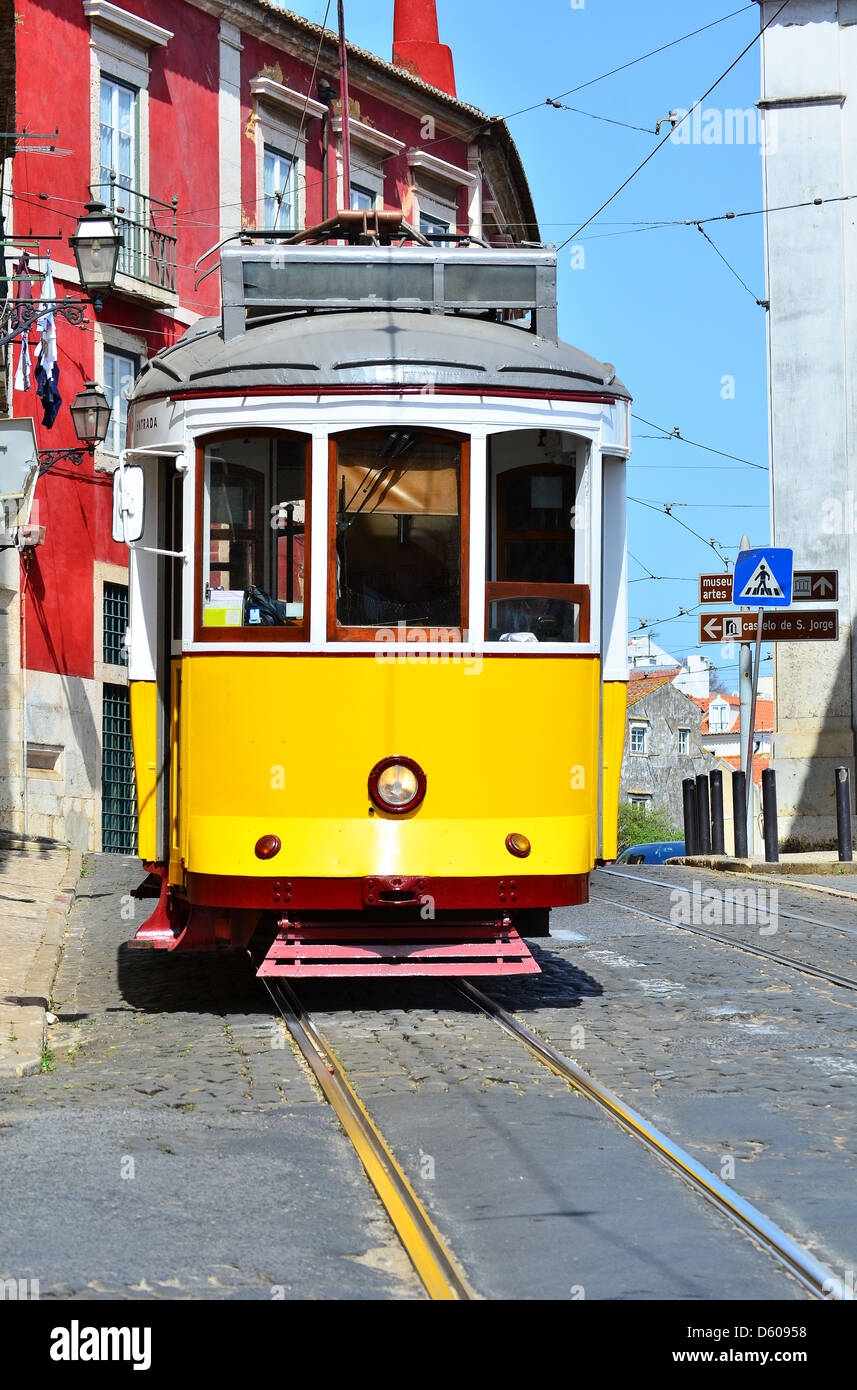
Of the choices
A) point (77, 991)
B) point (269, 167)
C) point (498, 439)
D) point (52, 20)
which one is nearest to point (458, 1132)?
point (498, 439)

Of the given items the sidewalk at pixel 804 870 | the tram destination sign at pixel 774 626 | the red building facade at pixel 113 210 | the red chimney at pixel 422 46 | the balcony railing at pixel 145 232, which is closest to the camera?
the sidewalk at pixel 804 870

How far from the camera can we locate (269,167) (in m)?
29.4

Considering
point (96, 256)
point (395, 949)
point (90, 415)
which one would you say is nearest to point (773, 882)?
point (96, 256)

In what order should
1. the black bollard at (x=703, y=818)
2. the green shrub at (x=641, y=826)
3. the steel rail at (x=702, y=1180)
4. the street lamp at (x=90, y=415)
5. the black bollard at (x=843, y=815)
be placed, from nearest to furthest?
the steel rail at (x=702, y=1180)
the black bollard at (x=843, y=815)
the black bollard at (x=703, y=818)
the street lamp at (x=90, y=415)
the green shrub at (x=641, y=826)

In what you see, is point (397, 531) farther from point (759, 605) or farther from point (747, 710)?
point (747, 710)

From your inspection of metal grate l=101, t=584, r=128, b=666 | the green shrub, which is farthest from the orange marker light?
the green shrub

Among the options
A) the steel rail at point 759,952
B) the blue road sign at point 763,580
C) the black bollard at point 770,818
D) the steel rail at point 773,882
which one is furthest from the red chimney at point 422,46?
the steel rail at point 759,952

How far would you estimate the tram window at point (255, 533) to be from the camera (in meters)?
9.03

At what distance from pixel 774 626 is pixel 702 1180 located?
1410cm

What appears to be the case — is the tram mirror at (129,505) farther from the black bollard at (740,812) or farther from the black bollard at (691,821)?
the black bollard at (691,821)

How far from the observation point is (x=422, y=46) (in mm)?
35844

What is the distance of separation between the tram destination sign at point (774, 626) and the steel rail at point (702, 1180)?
10617mm

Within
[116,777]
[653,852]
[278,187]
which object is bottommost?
[653,852]

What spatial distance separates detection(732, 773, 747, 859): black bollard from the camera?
63.5 ft
